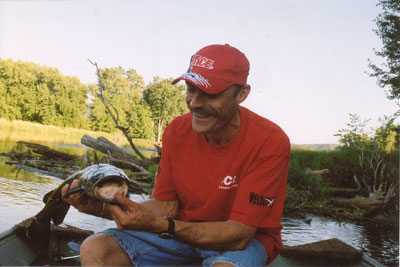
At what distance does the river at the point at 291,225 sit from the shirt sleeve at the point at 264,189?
330 centimetres

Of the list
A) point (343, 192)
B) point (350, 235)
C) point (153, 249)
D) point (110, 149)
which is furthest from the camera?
point (110, 149)

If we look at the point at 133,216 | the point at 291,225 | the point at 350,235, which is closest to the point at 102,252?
the point at 133,216

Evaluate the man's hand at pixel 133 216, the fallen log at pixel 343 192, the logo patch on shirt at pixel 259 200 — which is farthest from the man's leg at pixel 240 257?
the fallen log at pixel 343 192

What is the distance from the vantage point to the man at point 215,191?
1931 mm

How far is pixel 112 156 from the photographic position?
994 cm

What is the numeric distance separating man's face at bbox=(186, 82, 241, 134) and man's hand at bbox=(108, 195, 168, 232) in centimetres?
58

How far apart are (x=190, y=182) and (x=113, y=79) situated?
171ft

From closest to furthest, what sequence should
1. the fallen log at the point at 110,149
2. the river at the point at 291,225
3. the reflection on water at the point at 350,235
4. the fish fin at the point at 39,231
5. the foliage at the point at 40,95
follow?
the fish fin at the point at 39,231, the river at the point at 291,225, the reflection on water at the point at 350,235, the fallen log at the point at 110,149, the foliage at the point at 40,95

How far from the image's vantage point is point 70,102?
142 ft

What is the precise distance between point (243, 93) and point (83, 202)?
1185 millimetres

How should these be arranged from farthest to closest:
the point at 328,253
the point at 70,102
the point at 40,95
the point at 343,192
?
the point at 70,102
the point at 40,95
the point at 343,192
the point at 328,253

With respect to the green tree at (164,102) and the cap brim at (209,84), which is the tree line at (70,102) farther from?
the cap brim at (209,84)

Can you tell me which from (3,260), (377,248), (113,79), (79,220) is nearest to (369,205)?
(377,248)

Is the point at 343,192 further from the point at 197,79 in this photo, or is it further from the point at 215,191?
the point at 197,79
